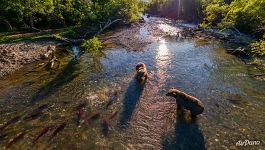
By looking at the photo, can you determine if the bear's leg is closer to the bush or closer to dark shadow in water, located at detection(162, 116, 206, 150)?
dark shadow in water, located at detection(162, 116, 206, 150)

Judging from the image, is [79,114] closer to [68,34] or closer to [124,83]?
[124,83]

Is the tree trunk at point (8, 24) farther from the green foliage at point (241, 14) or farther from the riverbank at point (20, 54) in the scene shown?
the green foliage at point (241, 14)

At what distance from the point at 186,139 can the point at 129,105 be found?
549 cm

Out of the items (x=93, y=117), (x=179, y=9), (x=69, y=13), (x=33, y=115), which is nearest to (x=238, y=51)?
(x=93, y=117)

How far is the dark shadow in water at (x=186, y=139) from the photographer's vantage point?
53.2 feet

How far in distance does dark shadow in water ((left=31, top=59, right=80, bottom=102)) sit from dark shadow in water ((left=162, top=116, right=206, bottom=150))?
10812 millimetres

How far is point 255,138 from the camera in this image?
16938mm

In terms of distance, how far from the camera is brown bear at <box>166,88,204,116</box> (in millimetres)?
18547

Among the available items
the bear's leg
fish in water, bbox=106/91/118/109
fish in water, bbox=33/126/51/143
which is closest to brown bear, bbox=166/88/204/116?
the bear's leg

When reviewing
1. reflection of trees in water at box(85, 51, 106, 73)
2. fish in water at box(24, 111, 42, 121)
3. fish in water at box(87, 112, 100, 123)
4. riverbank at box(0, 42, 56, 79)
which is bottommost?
fish in water at box(87, 112, 100, 123)

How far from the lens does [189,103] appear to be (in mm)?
19016

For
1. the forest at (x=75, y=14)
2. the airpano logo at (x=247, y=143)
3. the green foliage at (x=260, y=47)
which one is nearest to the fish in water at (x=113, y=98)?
the airpano logo at (x=247, y=143)

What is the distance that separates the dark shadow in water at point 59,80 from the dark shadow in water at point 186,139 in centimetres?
1081

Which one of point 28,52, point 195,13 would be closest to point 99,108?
point 28,52
